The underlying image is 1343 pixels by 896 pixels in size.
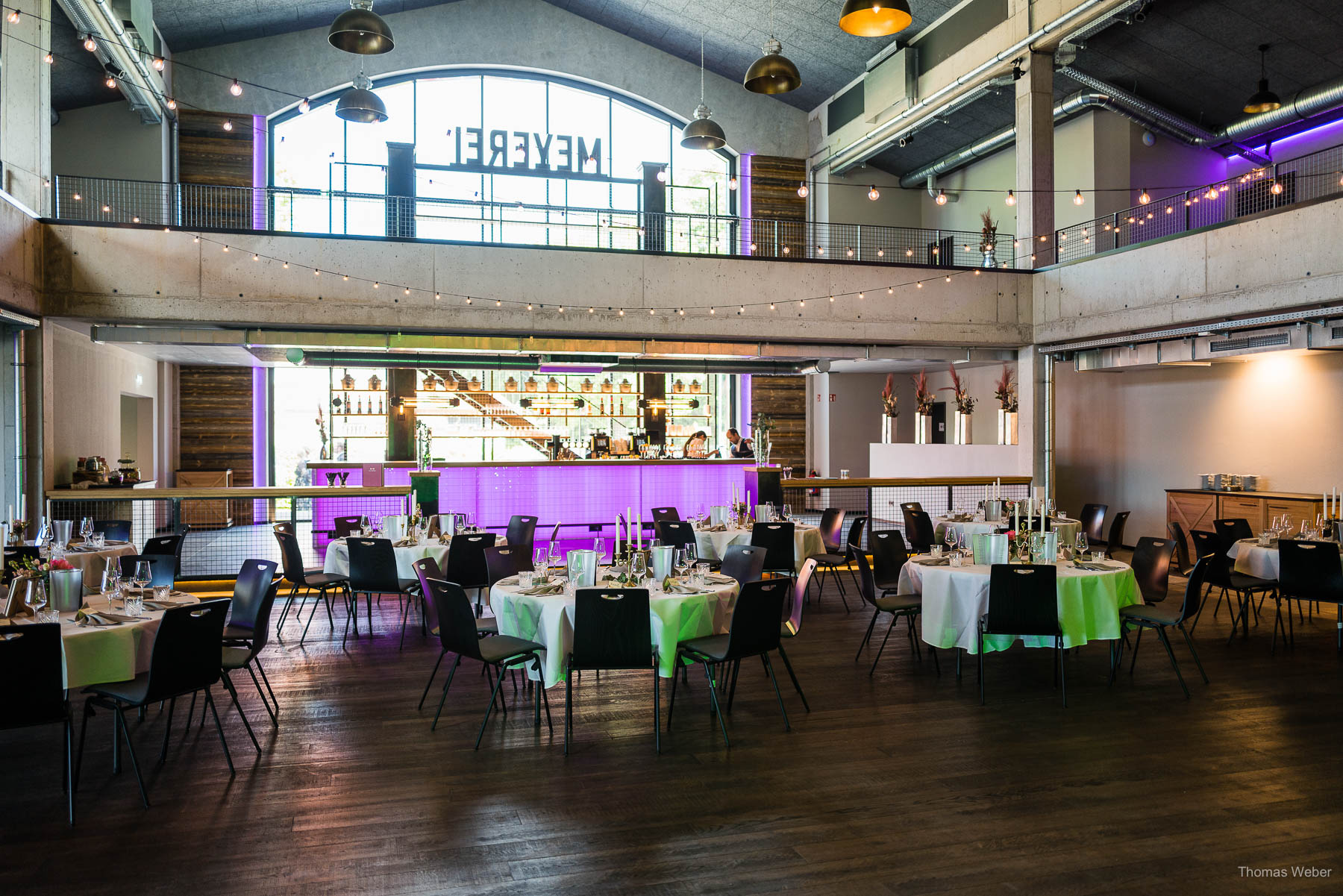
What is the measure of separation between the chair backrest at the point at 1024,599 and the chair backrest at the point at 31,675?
16.1 ft

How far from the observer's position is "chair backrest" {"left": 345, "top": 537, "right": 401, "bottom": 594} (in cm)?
684

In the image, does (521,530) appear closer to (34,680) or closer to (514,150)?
(34,680)

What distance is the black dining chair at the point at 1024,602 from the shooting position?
5.36 m

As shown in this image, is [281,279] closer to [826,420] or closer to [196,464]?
[196,464]

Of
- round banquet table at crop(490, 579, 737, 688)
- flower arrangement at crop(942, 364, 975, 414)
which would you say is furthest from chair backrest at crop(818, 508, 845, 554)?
flower arrangement at crop(942, 364, 975, 414)

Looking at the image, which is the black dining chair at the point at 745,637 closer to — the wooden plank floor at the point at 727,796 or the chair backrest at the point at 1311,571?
the wooden plank floor at the point at 727,796

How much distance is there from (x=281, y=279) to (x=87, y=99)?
6.47m

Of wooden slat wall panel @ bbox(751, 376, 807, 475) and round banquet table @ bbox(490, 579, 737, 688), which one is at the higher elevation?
wooden slat wall panel @ bbox(751, 376, 807, 475)

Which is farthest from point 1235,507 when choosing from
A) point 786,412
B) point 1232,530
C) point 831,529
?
point 786,412

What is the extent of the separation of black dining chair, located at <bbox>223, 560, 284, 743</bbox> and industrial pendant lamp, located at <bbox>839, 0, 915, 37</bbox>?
5136 millimetres

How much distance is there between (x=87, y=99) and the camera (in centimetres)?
1369

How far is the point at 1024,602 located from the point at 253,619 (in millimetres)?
4797

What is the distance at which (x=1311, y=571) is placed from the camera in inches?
259

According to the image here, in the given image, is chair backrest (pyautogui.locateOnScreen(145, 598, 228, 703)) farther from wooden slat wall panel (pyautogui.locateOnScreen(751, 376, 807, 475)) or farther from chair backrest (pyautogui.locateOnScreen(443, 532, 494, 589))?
wooden slat wall panel (pyautogui.locateOnScreen(751, 376, 807, 475))
